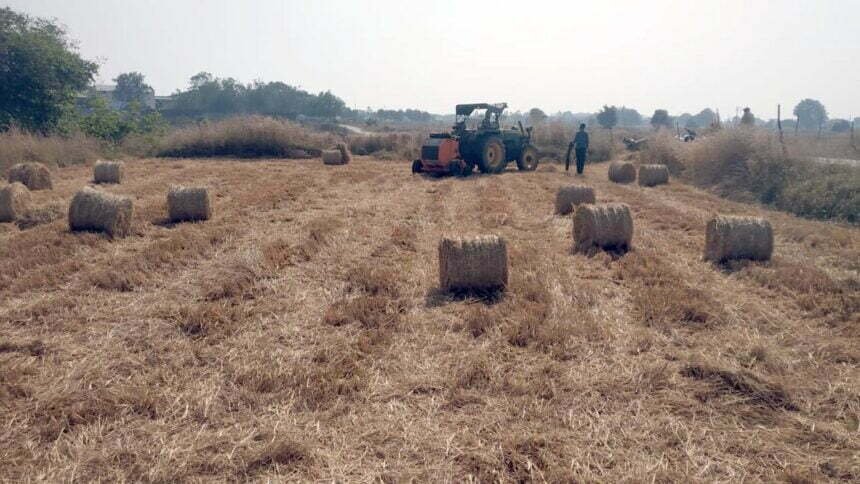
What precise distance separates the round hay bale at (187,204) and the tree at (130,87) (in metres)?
90.0

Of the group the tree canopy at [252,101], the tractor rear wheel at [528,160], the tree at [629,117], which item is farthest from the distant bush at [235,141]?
the tree at [629,117]

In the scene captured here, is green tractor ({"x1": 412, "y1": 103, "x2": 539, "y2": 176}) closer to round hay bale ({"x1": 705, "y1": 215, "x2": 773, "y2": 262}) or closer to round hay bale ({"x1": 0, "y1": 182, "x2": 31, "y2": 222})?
round hay bale ({"x1": 705, "y1": 215, "x2": 773, "y2": 262})

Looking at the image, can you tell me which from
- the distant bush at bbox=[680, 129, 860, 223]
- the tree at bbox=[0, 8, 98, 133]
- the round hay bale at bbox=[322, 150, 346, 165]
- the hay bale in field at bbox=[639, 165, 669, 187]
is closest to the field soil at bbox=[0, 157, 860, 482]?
the distant bush at bbox=[680, 129, 860, 223]

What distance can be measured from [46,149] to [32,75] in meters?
5.53

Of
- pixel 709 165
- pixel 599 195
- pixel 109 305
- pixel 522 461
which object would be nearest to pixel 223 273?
pixel 109 305

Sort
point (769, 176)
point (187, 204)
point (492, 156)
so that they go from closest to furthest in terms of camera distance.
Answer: point (187, 204), point (769, 176), point (492, 156)

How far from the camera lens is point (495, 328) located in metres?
4.76

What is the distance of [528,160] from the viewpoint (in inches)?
736

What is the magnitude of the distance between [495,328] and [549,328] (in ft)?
1.55

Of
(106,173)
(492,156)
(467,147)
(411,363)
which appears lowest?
(411,363)

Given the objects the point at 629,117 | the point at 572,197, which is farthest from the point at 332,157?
the point at 629,117

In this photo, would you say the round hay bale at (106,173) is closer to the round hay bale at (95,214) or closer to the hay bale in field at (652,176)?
the round hay bale at (95,214)

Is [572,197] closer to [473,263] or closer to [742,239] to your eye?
[742,239]

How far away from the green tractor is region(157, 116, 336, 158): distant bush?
31.4 feet
